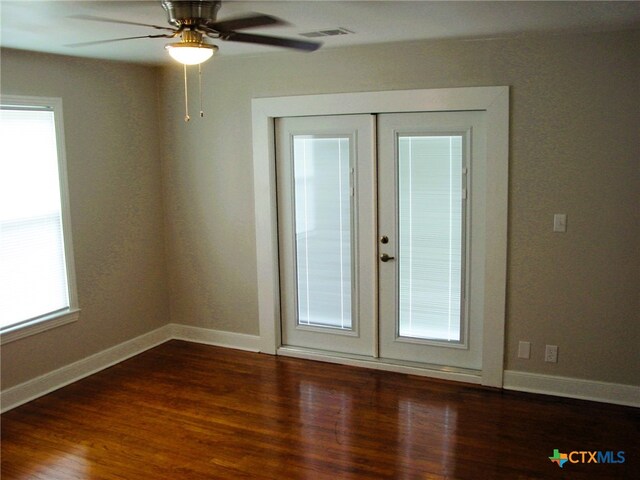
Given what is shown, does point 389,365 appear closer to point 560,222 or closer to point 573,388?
point 573,388

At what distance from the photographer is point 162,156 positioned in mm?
5387

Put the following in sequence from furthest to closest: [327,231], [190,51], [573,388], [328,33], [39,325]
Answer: [327,231], [39,325], [573,388], [328,33], [190,51]

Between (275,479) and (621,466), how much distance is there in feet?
6.22

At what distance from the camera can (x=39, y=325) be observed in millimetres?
4320

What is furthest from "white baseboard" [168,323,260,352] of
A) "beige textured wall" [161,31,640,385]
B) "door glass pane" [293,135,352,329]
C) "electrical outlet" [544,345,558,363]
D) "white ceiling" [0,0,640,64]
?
"white ceiling" [0,0,640,64]

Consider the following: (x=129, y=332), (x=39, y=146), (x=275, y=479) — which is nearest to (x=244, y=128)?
(x=39, y=146)

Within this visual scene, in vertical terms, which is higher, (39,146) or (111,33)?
(111,33)

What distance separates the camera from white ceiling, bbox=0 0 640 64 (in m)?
2.86

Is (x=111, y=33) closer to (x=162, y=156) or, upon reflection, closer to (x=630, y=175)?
(x=162, y=156)

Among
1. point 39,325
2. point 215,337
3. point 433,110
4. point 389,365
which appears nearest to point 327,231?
point 389,365

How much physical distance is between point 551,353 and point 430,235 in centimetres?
118

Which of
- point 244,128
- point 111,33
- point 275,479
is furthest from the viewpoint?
point 244,128

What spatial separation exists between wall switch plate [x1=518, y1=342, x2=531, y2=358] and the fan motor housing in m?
3.02

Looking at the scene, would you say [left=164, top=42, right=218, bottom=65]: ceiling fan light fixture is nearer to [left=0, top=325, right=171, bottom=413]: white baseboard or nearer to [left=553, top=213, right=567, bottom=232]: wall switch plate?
[left=553, top=213, right=567, bottom=232]: wall switch plate
